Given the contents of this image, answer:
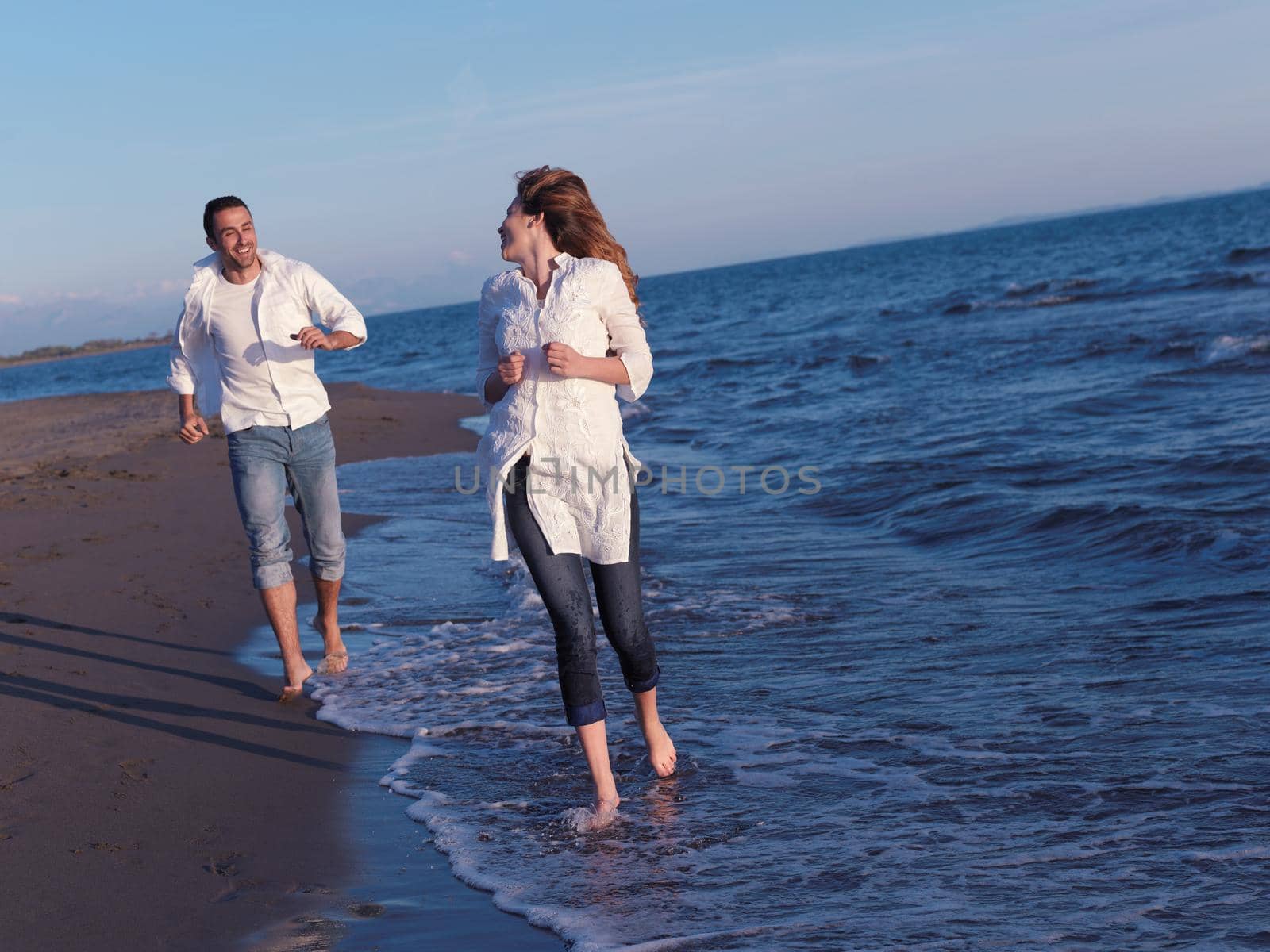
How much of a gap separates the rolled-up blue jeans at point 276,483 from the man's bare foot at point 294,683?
1.24 feet

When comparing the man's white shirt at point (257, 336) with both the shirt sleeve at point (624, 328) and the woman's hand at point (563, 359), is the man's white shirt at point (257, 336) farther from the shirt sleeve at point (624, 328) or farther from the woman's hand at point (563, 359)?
the woman's hand at point (563, 359)

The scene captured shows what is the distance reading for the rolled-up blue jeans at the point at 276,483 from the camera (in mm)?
4652

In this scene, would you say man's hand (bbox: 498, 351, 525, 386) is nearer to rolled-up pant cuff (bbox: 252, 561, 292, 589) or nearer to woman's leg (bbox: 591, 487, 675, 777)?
woman's leg (bbox: 591, 487, 675, 777)

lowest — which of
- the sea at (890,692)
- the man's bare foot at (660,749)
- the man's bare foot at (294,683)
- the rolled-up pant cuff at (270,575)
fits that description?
the sea at (890,692)

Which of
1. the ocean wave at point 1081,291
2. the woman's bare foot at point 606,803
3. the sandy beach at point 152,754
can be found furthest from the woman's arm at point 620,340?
the ocean wave at point 1081,291

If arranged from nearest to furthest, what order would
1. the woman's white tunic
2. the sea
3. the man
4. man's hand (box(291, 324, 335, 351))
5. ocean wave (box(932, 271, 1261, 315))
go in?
the sea < the woman's white tunic < man's hand (box(291, 324, 335, 351)) < the man < ocean wave (box(932, 271, 1261, 315))

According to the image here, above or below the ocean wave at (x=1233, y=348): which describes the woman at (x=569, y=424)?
above

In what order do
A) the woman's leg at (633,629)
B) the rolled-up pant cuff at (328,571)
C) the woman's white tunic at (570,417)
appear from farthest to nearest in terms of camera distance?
the rolled-up pant cuff at (328,571)
the woman's leg at (633,629)
the woman's white tunic at (570,417)

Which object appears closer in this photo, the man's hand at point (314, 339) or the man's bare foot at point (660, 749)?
the man's bare foot at point (660, 749)

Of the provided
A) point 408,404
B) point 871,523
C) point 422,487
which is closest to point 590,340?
point 871,523

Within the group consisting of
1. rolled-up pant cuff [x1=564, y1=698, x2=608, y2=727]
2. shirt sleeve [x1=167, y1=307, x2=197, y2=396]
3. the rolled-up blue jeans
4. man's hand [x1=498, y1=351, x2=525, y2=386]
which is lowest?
rolled-up pant cuff [x1=564, y1=698, x2=608, y2=727]

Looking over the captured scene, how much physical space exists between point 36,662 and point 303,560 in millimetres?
2580

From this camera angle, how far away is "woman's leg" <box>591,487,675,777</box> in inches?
134

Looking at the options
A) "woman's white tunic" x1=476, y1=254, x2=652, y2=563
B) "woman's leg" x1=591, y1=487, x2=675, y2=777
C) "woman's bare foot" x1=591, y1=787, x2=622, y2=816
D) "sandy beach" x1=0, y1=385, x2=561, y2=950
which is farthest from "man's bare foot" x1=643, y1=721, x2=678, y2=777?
"sandy beach" x1=0, y1=385, x2=561, y2=950
